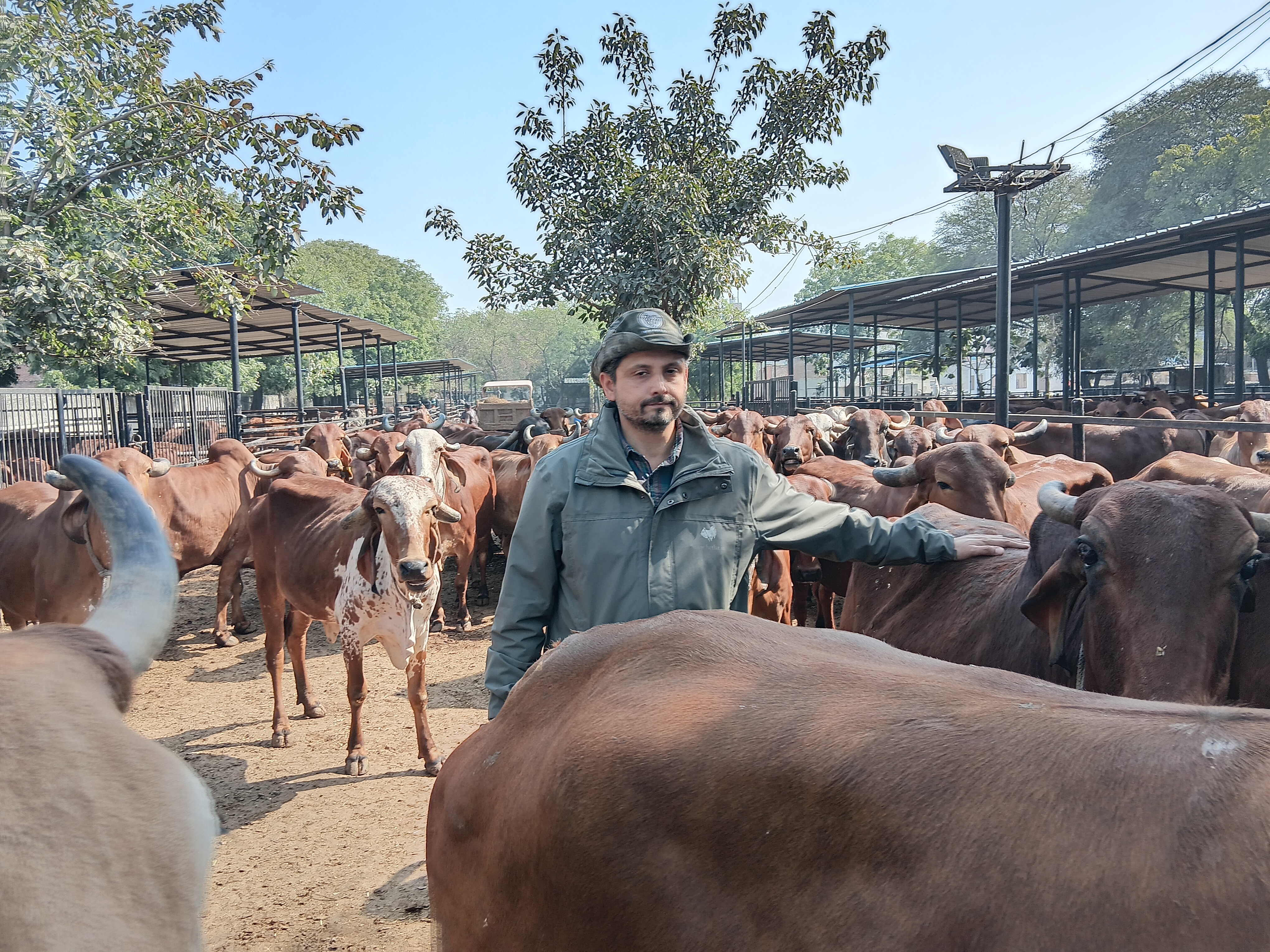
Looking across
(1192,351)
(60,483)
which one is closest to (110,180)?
(60,483)

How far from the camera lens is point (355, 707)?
6.21 m

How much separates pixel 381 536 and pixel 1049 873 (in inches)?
221

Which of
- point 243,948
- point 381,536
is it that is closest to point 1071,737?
point 243,948

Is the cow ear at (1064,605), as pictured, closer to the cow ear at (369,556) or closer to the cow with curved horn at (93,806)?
the cow with curved horn at (93,806)

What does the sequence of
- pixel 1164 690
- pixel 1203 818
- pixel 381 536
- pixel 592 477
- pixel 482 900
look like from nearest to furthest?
pixel 1203 818 < pixel 482 900 < pixel 1164 690 < pixel 592 477 < pixel 381 536

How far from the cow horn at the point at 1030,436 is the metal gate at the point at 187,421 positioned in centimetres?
1385

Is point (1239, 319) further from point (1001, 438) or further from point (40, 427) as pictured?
point (40, 427)

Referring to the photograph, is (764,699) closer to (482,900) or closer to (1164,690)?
(482,900)

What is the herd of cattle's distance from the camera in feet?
4.49

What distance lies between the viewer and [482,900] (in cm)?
183

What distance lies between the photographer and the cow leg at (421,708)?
6109 mm

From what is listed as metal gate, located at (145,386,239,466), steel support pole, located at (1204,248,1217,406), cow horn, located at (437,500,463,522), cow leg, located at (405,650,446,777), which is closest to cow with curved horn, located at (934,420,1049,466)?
cow horn, located at (437,500,463,522)

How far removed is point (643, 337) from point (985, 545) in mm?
1932

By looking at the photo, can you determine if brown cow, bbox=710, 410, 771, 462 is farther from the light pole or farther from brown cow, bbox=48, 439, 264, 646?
brown cow, bbox=48, 439, 264, 646
